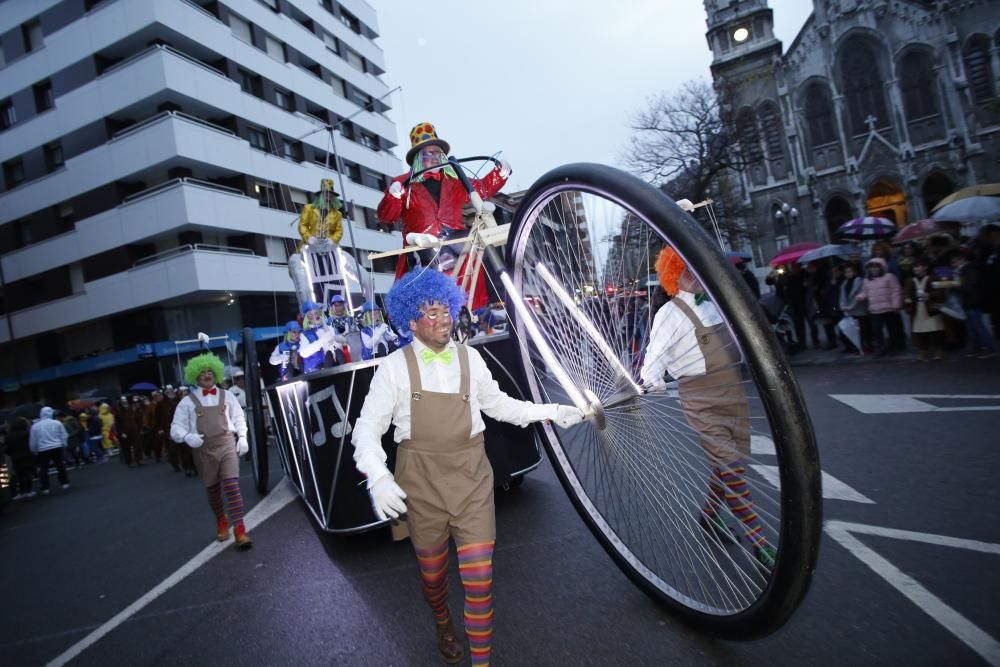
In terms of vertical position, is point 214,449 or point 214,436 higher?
point 214,436

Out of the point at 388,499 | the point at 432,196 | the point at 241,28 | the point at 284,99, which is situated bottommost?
the point at 388,499

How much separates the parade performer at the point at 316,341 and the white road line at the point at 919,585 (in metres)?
4.89

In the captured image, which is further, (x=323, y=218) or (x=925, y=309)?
(x=925, y=309)

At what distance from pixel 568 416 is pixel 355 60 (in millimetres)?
40939

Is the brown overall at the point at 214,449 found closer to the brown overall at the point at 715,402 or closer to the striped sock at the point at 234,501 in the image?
the striped sock at the point at 234,501

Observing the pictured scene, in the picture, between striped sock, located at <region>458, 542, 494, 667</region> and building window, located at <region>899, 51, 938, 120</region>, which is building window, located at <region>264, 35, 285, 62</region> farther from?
building window, located at <region>899, 51, 938, 120</region>

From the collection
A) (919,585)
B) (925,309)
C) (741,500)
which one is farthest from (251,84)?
(919,585)

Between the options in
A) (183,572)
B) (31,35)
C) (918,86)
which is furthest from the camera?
(918,86)

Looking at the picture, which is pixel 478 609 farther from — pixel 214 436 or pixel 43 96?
pixel 43 96

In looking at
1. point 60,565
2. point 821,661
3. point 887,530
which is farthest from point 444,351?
point 60,565

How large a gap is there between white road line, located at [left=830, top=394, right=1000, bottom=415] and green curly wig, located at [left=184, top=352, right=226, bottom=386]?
671 cm

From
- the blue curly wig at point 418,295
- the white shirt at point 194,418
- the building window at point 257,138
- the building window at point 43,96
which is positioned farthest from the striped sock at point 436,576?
the building window at point 43,96

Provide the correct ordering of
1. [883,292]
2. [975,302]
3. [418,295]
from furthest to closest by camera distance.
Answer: [883,292]
[975,302]
[418,295]

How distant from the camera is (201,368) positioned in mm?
5656
